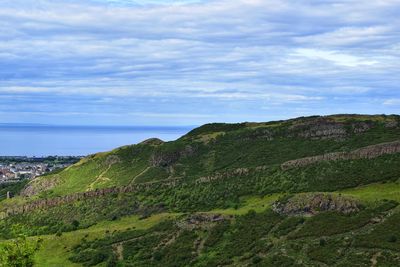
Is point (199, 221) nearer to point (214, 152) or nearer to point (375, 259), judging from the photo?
point (375, 259)

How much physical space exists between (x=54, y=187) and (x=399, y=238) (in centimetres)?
9776

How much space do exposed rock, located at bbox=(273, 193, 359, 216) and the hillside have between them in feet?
0.54

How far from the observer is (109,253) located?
6925 cm

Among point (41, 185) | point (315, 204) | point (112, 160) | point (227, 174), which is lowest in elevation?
point (315, 204)

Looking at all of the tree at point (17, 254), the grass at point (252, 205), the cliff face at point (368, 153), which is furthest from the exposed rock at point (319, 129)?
the tree at point (17, 254)

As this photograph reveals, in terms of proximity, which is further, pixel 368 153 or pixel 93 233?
pixel 368 153

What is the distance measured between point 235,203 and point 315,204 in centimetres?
1863

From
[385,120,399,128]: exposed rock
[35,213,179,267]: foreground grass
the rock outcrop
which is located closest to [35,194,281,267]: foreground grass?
[35,213,179,267]: foreground grass

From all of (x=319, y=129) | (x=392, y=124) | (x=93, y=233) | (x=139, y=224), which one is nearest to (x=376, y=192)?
(x=139, y=224)

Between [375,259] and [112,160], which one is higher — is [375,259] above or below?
below

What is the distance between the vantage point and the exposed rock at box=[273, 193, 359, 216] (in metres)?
62.9

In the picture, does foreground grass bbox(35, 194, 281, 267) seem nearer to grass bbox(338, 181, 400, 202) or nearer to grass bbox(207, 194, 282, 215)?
grass bbox(207, 194, 282, 215)

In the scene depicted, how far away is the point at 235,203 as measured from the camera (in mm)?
81688

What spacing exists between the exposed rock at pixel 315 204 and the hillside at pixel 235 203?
165 mm
